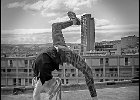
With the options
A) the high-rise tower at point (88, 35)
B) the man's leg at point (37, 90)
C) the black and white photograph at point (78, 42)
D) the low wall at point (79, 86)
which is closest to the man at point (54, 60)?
the man's leg at point (37, 90)

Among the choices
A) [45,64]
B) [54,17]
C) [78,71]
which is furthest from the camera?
[78,71]

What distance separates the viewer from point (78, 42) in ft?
11.4

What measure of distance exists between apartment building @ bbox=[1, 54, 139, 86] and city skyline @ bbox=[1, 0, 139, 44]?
46 centimetres

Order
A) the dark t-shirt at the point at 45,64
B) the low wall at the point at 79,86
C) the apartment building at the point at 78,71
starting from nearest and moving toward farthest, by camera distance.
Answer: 1. the dark t-shirt at the point at 45,64
2. the low wall at the point at 79,86
3. the apartment building at the point at 78,71

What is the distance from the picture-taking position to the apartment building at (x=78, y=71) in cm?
389

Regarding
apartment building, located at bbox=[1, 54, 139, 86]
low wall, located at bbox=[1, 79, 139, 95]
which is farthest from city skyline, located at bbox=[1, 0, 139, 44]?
low wall, located at bbox=[1, 79, 139, 95]

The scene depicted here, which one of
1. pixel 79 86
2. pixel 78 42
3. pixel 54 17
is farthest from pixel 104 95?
pixel 54 17

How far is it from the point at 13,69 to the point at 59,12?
4.36 feet

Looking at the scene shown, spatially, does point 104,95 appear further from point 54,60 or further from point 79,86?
point 54,60

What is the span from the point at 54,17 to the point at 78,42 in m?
0.50

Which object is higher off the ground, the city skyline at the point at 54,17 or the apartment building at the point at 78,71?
the city skyline at the point at 54,17

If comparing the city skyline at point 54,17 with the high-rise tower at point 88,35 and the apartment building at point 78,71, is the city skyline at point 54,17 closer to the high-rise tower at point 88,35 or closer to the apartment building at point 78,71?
the high-rise tower at point 88,35

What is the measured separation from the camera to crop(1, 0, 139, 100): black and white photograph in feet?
11.0

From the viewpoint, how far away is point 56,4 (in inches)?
131
